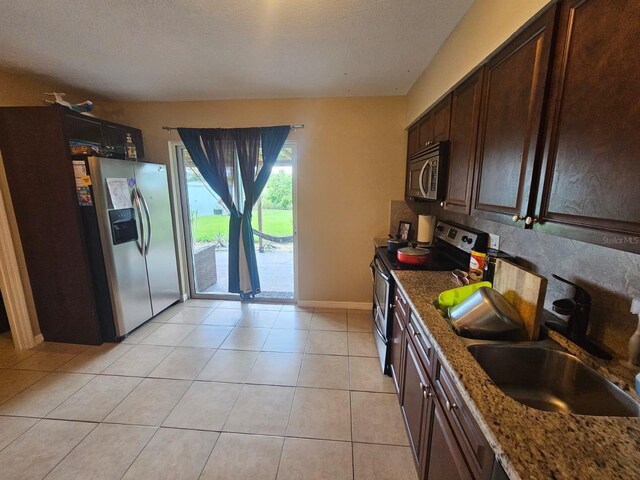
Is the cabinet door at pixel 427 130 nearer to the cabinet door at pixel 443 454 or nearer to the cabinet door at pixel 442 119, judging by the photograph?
the cabinet door at pixel 442 119

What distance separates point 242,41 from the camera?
1892 mm

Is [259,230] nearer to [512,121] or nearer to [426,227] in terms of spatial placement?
[426,227]

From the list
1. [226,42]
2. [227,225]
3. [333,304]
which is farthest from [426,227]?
[227,225]

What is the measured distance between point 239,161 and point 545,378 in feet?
10.2

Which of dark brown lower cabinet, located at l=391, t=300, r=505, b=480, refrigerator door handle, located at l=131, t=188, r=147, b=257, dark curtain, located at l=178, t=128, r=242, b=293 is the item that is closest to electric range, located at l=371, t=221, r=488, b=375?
dark brown lower cabinet, located at l=391, t=300, r=505, b=480

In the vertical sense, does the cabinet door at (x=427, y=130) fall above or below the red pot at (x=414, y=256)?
above

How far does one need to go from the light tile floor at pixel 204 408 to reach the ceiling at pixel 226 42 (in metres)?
2.50

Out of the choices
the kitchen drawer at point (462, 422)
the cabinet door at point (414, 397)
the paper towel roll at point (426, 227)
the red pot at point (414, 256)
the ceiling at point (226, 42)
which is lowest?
the cabinet door at point (414, 397)

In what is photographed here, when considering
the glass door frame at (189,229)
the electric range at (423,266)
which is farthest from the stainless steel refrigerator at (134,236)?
the electric range at (423,266)

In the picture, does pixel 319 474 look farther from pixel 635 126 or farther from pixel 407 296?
pixel 635 126

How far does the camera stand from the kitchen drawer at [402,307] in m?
1.66

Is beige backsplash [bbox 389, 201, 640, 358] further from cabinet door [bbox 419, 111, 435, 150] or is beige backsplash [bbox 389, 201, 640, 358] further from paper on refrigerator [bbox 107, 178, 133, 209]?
paper on refrigerator [bbox 107, 178, 133, 209]

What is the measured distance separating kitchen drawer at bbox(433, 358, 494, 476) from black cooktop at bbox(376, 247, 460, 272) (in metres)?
0.98

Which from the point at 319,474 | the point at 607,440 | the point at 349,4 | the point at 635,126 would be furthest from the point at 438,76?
the point at 319,474
